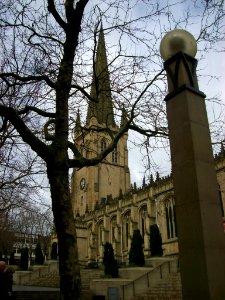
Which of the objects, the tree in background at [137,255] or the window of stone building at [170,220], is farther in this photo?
the window of stone building at [170,220]

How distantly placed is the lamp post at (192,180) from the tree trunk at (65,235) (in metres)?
2.29

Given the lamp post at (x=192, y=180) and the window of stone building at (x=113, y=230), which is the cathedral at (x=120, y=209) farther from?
the lamp post at (x=192, y=180)

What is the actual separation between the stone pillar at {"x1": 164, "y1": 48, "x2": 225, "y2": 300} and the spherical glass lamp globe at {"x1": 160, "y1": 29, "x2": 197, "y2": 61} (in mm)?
173

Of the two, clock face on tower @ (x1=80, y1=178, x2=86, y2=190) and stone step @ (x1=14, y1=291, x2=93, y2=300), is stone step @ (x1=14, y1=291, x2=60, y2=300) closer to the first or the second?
stone step @ (x1=14, y1=291, x2=93, y2=300)

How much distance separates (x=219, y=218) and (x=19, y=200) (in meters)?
12.2

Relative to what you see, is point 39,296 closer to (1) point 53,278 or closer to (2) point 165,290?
(2) point 165,290

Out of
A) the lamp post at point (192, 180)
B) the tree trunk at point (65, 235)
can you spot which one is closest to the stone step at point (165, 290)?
the tree trunk at point (65, 235)

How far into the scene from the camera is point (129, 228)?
4812cm

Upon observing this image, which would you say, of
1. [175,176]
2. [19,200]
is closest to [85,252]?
[19,200]

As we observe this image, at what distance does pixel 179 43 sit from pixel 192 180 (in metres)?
2.51

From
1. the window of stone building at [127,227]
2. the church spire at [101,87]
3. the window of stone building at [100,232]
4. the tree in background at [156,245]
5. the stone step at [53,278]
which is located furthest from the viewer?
the window of stone building at [100,232]

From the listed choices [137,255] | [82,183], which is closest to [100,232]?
[82,183]

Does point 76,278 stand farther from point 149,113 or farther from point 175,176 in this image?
point 149,113

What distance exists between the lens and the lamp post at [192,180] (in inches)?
187
